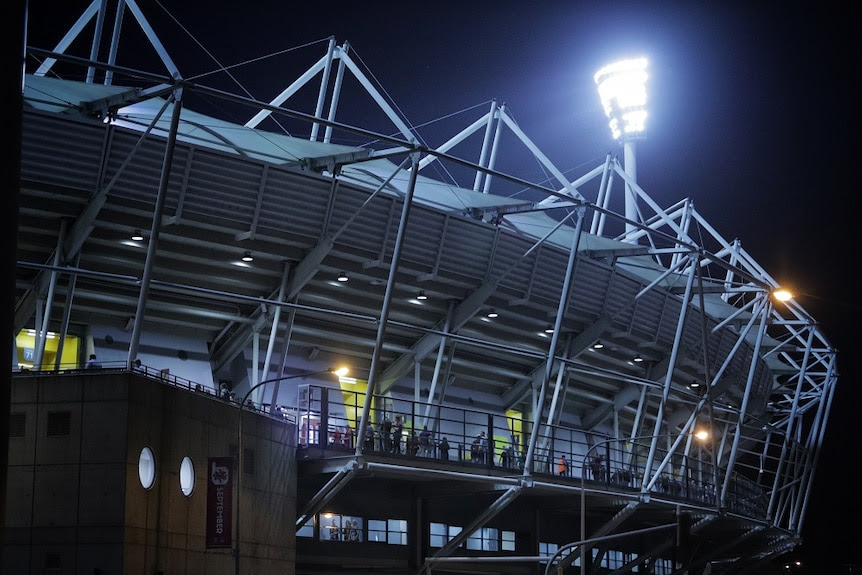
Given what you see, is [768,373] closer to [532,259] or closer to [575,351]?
[575,351]

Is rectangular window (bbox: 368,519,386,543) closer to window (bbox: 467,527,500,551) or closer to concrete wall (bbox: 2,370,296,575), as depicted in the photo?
window (bbox: 467,527,500,551)

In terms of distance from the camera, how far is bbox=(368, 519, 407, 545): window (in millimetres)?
38250

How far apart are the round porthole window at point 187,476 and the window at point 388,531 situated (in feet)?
→ 42.0

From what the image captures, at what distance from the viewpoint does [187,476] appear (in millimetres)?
26281

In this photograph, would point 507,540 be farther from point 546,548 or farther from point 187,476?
point 187,476

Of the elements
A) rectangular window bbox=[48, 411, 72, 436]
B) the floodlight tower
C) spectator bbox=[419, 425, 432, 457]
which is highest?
the floodlight tower

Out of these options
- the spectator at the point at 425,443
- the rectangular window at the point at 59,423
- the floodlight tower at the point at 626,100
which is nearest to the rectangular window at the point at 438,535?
the spectator at the point at 425,443

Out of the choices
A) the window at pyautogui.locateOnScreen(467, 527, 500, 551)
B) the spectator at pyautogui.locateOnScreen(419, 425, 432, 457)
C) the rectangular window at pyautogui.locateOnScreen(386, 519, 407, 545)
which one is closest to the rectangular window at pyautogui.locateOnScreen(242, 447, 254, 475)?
the spectator at pyautogui.locateOnScreen(419, 425, 432, 457)

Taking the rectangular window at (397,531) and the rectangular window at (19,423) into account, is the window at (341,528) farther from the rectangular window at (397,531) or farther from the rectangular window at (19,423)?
the rectangular window at (19,423)

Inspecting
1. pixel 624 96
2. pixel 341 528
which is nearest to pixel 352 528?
pixel 341 528

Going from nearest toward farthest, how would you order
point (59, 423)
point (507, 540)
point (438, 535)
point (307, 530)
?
point (59, 423), point (307, 530), point (438, 535), point (507, 540)

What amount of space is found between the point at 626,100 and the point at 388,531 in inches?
1552

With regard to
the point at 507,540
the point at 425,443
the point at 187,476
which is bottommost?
the point at 507,540

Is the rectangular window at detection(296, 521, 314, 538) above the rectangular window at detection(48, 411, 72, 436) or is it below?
below
